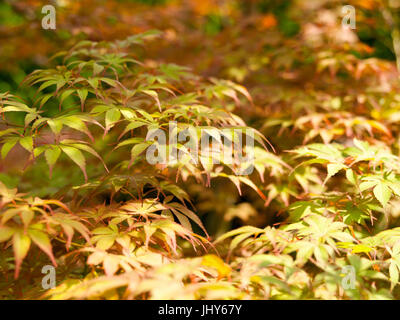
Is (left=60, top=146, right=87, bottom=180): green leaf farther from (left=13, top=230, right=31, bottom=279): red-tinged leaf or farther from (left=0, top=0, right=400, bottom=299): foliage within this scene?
(left=13, top=230, right=31, bottom=279): red-tinged leaf

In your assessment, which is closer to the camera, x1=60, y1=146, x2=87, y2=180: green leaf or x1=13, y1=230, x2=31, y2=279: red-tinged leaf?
x1=13, y1=230, x2=31, y2=279: red-tinged leaf

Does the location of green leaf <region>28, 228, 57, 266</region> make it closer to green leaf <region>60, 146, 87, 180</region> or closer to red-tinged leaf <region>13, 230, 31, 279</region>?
red-tinged leaf <region>13, 230, 31, 279</region>

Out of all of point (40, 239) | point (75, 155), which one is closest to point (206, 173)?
point (75, 155)

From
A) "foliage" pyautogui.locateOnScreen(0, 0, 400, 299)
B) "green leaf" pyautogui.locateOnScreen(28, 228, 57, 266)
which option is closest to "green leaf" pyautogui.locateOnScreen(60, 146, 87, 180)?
"foliage" pyautogui.locateOnScreen(0, 0, 400, 299)

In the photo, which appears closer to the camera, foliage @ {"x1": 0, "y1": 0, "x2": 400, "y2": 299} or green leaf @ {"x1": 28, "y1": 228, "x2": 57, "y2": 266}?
green leaf @ {"x1": 28, "y1": 228, "x2": 57, "y2": 266}

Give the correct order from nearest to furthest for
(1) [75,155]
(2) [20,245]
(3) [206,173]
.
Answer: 1. (2) [20,245]
2. (1) [75,155]
3. (3) [206,173]

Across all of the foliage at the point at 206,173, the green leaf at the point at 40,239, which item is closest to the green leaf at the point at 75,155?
the foliage at the point at 206,173

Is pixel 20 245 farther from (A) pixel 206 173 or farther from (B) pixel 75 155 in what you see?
(A) pixel 206 173

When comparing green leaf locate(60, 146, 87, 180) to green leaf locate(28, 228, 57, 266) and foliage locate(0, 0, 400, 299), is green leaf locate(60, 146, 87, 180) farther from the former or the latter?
green leaf locate(28, 228, 57, 266)

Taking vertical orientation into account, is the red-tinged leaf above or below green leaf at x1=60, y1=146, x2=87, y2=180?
below
